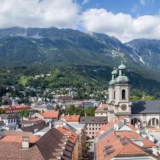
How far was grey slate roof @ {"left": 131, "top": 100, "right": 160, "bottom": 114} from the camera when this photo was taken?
91188 mm

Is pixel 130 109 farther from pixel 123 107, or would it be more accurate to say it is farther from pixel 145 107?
pixel 145 107

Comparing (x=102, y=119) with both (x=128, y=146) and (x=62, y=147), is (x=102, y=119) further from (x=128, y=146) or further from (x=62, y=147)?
(x=128, y=146)

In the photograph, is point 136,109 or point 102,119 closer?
point 136,109

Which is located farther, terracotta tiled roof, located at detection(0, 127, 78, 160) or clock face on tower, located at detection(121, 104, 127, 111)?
clock face on tower, located at detection(121, 104, 127, 111)

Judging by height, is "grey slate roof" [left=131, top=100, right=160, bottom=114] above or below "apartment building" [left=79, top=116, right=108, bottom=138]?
above

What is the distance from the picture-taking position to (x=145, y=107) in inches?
3637

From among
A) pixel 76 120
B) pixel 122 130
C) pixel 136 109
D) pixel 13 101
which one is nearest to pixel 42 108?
pixel 13 101

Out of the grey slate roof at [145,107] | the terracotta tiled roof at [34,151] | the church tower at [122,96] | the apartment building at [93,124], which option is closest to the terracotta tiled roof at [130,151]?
the terracotta tiled roof at [34,151]

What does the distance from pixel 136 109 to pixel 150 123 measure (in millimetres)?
5547

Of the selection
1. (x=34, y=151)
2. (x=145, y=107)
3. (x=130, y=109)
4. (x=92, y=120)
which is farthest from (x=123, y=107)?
(x=34, y=151)

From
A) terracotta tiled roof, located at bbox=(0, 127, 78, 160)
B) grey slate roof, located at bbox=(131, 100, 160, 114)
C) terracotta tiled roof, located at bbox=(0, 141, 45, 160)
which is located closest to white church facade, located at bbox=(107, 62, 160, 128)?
grey slate roof, located at bbox=(131, 100, 160, 114)

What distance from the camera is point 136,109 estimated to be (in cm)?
9231

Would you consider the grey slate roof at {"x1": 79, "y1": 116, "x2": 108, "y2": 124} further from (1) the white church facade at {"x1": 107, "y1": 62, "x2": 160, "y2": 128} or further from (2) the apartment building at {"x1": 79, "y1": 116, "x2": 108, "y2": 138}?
(1) the white church facade at {"x1": 107, "y1": 62, "x2": 160, "y2": 128}

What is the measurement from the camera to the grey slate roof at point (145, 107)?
91.2 metres
